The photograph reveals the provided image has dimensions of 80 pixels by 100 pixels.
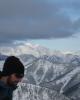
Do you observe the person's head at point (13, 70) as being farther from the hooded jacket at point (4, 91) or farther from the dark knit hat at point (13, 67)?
the hooded jacket at point (4, 91)

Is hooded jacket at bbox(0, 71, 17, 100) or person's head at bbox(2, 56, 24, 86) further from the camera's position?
person's head at bbox(2, 56, 24, 86)

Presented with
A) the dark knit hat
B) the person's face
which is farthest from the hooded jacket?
the dark knit hat

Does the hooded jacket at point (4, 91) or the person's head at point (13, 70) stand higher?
the person's head at point (13, 70)

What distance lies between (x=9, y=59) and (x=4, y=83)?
665 mm

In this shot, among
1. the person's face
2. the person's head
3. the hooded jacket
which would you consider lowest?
the hooded jacket

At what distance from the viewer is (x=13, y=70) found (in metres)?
11.0

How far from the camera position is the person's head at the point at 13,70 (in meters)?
11.0

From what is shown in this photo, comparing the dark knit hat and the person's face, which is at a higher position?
the dark knit hat

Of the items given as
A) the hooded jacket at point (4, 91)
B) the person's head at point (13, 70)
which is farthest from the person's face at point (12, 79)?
the hooded jacket at point (4, 91)

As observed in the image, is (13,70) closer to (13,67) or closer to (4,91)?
(13,67)

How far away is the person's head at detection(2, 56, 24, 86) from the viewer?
36.0ft

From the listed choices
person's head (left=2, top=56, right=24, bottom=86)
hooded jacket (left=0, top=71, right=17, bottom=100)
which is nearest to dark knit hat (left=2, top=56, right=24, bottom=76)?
person's head (left=2, top=56, right=24, bottom=86)

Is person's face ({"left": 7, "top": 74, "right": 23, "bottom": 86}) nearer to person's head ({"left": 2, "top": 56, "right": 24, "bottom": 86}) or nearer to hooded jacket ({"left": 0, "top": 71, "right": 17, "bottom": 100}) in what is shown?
person's head ({"left": 2, "top": 56, "right": 24, "bottom": 86})

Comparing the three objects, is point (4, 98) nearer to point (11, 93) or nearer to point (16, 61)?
point (11, 93)
